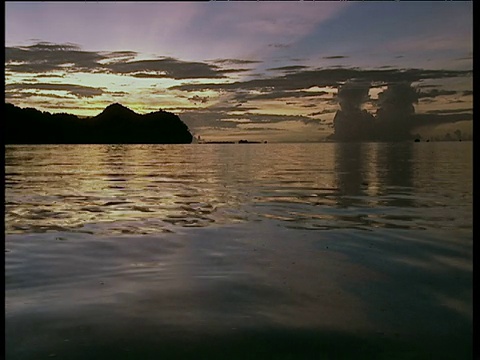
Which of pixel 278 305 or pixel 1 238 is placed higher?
pixel 1 238

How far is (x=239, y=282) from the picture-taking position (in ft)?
26.6

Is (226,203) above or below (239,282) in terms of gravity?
above

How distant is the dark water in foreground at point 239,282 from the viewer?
5.75 metres

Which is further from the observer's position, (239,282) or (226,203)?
(226,203)

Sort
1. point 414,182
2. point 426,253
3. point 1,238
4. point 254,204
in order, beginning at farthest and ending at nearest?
point 414,182, point 254,204, point 426,253, point 1,238

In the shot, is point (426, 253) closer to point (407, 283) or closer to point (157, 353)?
point (407, 283)

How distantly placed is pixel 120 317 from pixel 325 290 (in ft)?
10.5

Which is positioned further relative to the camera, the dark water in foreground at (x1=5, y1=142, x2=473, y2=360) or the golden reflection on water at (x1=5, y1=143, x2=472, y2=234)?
the golden reflection on water at (x1=5, y1=143, x2=472, y2=234)

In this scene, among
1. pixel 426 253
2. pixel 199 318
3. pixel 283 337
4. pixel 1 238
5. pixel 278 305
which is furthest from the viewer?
pixel 426 253

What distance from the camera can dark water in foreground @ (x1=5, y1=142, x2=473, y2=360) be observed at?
575 centimetres

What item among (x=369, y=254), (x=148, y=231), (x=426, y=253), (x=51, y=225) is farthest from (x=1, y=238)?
(x=51, y=225)

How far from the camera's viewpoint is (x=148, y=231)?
13.0 meters

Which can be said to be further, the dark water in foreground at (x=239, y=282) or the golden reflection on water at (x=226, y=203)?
the golden reflection on water at (x=226, y=203)

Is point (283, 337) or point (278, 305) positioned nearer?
point (283, 337)
